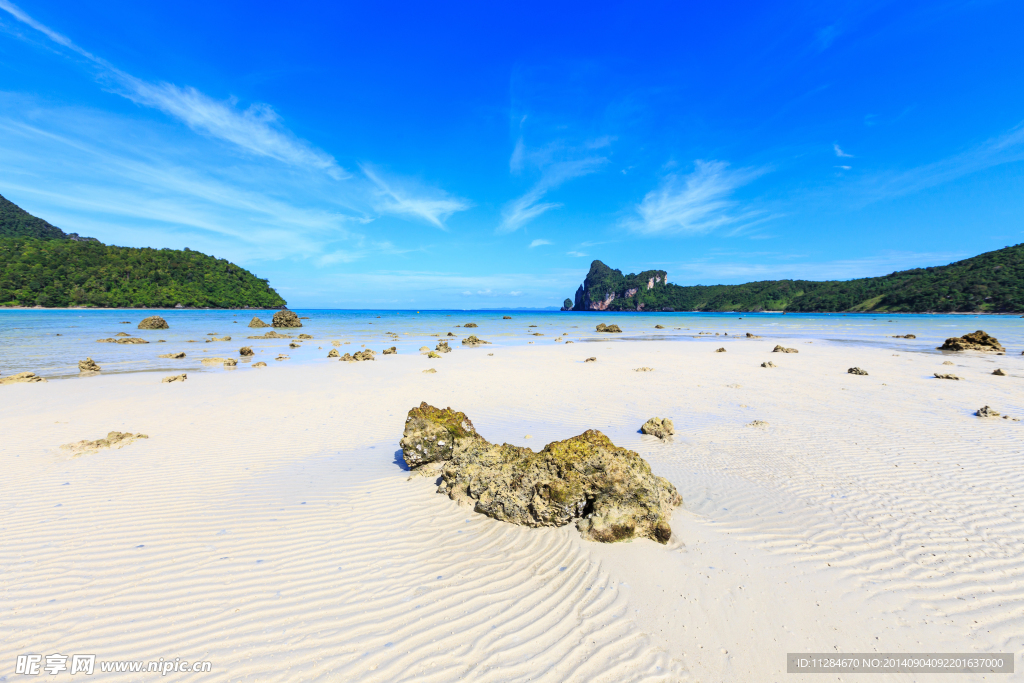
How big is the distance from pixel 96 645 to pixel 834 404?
44.7 ft

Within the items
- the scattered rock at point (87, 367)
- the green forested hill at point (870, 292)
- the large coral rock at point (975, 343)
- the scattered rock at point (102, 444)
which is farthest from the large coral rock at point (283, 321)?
the green forested hill at point (870, 292)

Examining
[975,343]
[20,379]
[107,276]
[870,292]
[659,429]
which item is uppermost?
[107,276]

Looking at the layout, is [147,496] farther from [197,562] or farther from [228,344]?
[228,344]

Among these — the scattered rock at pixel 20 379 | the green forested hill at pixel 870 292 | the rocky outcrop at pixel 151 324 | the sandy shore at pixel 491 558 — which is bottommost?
the sandy shore at pixel 491 558

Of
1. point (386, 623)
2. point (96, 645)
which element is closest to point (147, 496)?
point (96, 645)

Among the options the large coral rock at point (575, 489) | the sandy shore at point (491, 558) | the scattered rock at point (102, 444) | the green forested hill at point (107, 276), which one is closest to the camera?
the sandy shore at point (491, 558)

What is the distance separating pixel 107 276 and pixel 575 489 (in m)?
120

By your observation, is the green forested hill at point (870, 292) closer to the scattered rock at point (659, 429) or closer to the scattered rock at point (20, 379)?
the scattered rock at point (659, 429)

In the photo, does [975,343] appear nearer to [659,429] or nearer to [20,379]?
[659,429]

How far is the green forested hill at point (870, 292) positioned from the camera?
7419 centimetres

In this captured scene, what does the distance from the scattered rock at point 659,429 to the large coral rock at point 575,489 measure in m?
2.97

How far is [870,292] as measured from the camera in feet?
336

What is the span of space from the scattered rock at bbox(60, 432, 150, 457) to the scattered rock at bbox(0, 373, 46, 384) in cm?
869

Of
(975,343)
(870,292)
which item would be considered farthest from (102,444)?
(870,292)
